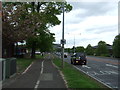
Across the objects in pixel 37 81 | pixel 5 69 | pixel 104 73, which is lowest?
pixel 104 73

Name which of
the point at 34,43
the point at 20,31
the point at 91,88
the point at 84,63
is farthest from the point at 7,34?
the point at 34,43

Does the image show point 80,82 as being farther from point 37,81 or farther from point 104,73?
point 104,73

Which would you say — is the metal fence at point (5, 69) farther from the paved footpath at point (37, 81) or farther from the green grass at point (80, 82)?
the green grass at point (80, 82)

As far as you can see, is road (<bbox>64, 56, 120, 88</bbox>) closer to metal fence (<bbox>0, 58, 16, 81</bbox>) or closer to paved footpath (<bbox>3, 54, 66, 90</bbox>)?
paved footpath (<bbox>3, 54, 66, 90</bbox>)

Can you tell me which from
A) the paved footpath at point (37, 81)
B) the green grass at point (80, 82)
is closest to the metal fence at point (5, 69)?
the paved footpath at point (37, 81)

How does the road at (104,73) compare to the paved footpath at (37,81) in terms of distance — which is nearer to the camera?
the paved footpath at (37,81)

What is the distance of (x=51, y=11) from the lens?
1902 inches

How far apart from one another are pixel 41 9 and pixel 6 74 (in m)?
34.9

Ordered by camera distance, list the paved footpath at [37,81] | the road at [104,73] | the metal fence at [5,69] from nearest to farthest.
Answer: the paved footpath at [37,81] < the metal fence at [5,69] < the road at [104,73]

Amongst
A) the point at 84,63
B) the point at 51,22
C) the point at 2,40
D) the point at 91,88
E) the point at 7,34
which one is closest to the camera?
the point at 91,88

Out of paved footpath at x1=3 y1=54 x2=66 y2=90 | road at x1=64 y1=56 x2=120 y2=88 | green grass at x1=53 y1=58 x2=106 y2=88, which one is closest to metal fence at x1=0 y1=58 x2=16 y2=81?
paved footpath at x1=3 y1=54 x2=66 y2=90

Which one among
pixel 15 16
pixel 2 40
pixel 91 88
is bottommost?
pixel 91 88

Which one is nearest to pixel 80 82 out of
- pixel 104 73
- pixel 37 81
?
pixel 37 81

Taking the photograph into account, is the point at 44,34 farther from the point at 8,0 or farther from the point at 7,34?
the point at 7,34
